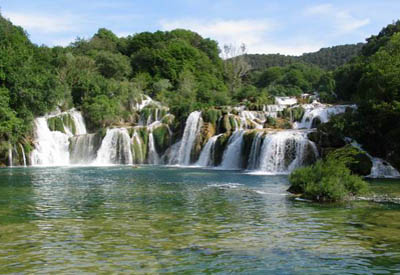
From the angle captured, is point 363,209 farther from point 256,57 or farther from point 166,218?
point 256,57

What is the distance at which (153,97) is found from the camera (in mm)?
68250

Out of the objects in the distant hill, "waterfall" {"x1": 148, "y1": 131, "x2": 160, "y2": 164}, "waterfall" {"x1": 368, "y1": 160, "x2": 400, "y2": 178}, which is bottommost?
"waterfall" {"x1": 368, "y1": 160, "x2": 400, "y2": 178}

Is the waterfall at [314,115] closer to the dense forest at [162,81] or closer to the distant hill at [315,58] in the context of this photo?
the dense forest at [162,81]

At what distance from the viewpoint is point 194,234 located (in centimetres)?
1163

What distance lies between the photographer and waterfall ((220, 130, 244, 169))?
124ft

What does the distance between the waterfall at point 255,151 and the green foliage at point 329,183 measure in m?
15.6

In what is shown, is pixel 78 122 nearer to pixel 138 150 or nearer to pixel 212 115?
pixel 138 150

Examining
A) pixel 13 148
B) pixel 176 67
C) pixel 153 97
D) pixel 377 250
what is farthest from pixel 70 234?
pixel 176 67

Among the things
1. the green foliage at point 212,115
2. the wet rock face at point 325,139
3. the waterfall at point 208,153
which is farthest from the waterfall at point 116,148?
the wet rock face at point 325,139

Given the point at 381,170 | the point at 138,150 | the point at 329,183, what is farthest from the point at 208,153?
the point at 329,183

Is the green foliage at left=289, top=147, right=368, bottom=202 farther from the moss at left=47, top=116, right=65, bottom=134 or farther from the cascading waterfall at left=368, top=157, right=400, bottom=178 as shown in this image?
the moss at left=47, top=116, right=65, bottom=134

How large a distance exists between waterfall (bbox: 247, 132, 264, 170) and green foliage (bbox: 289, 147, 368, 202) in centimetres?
1559

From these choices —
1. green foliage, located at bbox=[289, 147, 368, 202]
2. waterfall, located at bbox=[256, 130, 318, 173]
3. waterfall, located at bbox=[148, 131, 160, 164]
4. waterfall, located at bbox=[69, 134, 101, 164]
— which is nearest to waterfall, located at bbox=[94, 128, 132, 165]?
waterfall, located at bbox=[69, 134, 101, 164]

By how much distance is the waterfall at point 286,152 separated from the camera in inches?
1293
